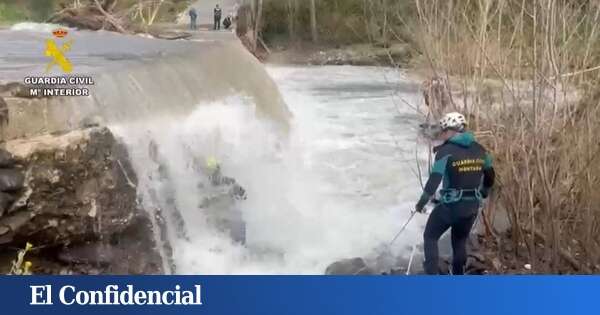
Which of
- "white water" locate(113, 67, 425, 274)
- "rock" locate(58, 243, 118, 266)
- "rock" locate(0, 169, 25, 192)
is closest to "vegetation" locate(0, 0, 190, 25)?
"white water" locate(113, 67, 425, 274)

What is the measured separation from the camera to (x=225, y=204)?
110 inches

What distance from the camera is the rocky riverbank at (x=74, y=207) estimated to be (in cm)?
228

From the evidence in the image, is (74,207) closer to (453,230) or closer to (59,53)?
(59,53)

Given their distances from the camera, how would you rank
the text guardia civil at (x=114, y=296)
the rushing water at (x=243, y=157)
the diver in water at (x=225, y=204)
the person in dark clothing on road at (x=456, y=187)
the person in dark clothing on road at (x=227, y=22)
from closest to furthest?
the text guardia civil at (x=114, y=296) < the person in dark clothing on road at (x=456, y=187) < the rushing water at (x=243, y=157) < the diver in water at (x=225, y=204) < the person in dark clothing on road at (x=227, y=22)

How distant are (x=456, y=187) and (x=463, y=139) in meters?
0.16

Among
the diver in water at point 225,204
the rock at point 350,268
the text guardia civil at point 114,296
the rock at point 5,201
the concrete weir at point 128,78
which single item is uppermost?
the concrete weir at point 128,78

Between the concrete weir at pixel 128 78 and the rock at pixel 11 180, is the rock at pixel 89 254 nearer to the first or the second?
the rock at pixel 11 180

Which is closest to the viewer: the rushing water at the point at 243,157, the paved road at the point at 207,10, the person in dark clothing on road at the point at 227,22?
the rushing water at the point at 243,157

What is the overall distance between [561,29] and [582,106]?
0.31 meters

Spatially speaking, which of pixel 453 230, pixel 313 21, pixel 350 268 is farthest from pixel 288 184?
pixel 453 230

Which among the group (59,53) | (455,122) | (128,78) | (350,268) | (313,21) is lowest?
(350,268)

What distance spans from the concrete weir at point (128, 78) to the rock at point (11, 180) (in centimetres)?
11

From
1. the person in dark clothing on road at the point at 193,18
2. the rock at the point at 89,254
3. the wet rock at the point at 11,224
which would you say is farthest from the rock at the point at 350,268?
the person in dark clothing on road at the point at 193,18

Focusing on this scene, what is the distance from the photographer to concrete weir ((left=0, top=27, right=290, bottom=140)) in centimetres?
227
